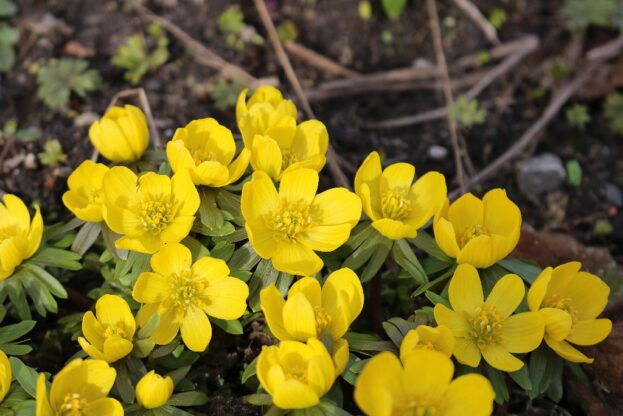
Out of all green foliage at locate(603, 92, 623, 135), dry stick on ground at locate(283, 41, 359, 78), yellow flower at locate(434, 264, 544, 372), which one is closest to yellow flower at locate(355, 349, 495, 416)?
yellow flower at locate(434, 264, 544, 372)

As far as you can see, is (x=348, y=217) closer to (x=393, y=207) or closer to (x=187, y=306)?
(x=393, y=207)

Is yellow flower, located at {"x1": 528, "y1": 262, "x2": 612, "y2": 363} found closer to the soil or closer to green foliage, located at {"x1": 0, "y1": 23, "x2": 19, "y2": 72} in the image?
the soil

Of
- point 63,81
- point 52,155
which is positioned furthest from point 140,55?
point 52,155

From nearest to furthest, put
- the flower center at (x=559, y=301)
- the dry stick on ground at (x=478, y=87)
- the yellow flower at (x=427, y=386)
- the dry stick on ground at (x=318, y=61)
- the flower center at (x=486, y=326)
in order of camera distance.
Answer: the yellow flower at (x=427, y=386), the flower center at (x=486, y=326), the flower center at (x=559, y=301), the dry stick on ground at (x=478, y=87), the dry stick on ground at (x=318, y=61)

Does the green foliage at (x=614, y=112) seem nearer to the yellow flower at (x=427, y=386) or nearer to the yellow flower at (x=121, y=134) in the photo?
the yellow flower at (x=427, y=386)

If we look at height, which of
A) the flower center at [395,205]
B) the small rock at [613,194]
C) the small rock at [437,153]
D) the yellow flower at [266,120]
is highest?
the yellow flower at [266,120]

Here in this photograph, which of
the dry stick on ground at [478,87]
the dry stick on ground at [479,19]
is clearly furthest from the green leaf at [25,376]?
the dry stick on ground at [479,19]

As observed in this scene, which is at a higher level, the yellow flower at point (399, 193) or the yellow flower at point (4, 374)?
the yellow flower at point (399, 193)
